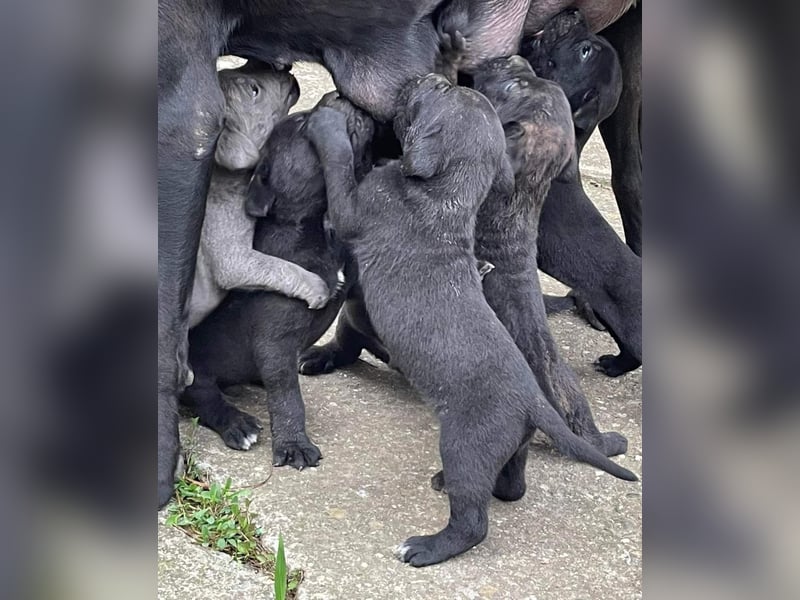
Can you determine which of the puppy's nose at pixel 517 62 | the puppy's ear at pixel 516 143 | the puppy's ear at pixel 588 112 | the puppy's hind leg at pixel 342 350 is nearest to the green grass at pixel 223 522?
the puppy's hind leg at pixel 342 350

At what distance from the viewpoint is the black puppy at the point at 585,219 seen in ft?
11.9

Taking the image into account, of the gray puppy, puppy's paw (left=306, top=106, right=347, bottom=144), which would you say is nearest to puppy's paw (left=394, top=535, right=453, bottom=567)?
the gray puppy

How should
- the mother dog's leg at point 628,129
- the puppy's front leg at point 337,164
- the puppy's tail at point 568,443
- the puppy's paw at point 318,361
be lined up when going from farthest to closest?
the mother dog's leg at point 628,129, the puppy's paw at point 318,361, the puppy's front leg at point 337,164, the puppy's tail at point 568,443

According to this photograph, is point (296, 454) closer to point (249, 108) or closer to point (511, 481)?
point (511, 481)

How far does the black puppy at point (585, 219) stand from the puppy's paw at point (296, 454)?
3.53 feet

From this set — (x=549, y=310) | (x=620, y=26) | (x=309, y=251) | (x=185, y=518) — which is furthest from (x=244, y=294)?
(x=620, y=26)

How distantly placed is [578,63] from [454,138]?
2.81 feet

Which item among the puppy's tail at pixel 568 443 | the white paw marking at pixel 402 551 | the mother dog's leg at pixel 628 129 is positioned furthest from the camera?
the mother dog's leg at pixel 628 129

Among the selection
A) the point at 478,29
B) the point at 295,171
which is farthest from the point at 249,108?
the point at 478,29

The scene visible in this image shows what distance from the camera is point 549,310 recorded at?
4422 millimetres

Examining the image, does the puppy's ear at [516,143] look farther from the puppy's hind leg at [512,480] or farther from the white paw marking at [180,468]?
the white paw marking at [180,468]

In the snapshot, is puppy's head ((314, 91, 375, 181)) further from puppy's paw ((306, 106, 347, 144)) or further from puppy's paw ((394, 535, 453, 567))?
puppy's paw ((394, 535, 453, 567))
